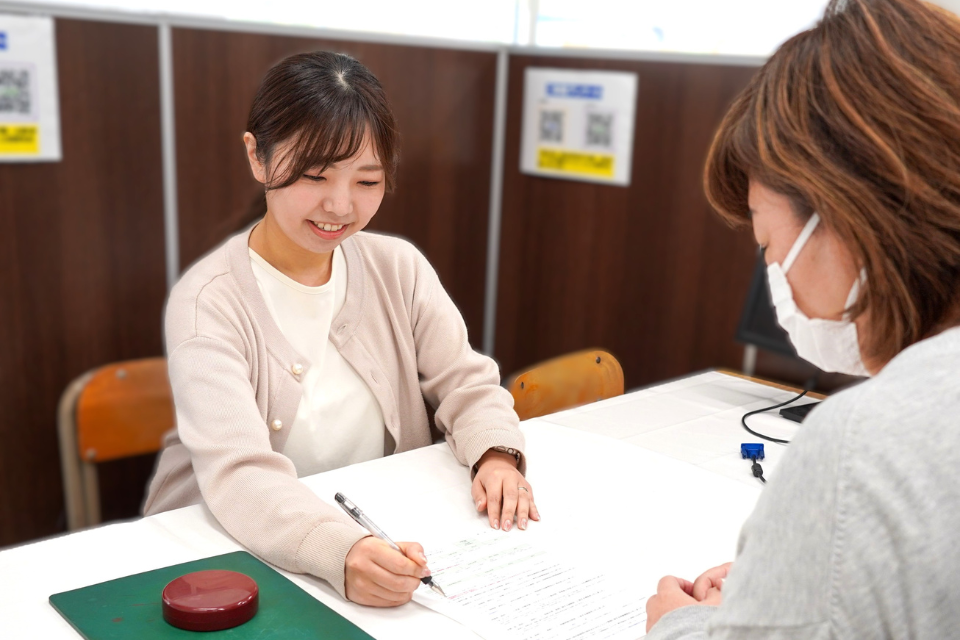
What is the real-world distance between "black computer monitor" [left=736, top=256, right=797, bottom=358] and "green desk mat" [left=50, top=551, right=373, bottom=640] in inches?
65.3

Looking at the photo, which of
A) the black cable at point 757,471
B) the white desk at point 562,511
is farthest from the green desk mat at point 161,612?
the black cable at point 757,471

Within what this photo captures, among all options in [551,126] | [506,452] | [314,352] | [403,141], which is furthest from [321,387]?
[551,126]

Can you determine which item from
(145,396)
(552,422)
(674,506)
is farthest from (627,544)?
(145,396)

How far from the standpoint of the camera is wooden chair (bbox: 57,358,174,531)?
6.44ft

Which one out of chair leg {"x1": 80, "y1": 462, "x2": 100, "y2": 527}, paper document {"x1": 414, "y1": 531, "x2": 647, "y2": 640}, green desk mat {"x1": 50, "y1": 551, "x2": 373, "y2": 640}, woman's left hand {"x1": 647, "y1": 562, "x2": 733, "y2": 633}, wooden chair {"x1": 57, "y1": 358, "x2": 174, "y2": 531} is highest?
woman's left hand {"x1": 647, "y1": 562, "x2": 733, "y2": 633}

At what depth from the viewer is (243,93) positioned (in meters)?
2.50

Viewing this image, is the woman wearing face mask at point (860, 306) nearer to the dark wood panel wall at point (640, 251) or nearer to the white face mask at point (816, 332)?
the white face mask at point (816, 332)

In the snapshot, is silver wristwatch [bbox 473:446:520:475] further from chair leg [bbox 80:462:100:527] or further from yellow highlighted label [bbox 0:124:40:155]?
yellow highlighted label [bbox 0:124:40:155]

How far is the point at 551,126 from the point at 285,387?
1.84m

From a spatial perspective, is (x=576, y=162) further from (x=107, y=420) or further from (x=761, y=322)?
(x=107, y=420)

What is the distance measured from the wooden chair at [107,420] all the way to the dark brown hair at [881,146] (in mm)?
1621

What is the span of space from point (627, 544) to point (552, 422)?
44 cm

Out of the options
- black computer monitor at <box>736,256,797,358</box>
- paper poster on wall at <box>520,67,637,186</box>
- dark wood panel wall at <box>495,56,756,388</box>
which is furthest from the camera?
paper poster on wall at <box>520,67,637,186</box>

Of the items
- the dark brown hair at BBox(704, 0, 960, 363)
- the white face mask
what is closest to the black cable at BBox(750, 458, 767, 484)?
the white face mask
